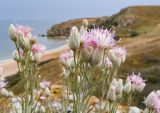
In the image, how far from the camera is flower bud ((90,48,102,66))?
4410 millimetres

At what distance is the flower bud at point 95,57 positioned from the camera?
14.5ft

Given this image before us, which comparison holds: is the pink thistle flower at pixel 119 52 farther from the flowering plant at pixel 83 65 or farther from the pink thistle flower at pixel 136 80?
the pink thistle flower at pixel 136 80

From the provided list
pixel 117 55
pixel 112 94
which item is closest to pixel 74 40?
pixel 112 94

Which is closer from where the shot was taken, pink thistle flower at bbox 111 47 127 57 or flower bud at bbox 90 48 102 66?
flower bud at bbox 90 48 102 66

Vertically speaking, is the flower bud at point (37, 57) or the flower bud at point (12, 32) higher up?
the flower bud at point (12, 32)

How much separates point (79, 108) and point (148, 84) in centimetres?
1875

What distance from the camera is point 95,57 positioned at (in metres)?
4.41

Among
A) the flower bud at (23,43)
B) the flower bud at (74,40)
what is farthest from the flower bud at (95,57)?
the flower bud at (23,43)

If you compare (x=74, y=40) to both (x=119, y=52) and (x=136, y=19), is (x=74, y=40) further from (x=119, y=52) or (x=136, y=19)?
(x=136, y=19)

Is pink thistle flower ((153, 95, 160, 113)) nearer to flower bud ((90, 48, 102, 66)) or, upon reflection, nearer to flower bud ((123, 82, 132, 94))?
flower bud ((123, 82, 132, 94))

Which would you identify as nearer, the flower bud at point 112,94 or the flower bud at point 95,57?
the flower bud at point 95,57

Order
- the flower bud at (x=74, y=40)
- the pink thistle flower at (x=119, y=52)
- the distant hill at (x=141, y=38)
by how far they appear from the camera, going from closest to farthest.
Answer: 1. the flower bud at (x=74, y=40)
2. the pink thistle flower at (x=119, y=52)
3. the distant hill at (x=141, y=38)

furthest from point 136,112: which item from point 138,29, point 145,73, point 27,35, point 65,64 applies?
point 138,29

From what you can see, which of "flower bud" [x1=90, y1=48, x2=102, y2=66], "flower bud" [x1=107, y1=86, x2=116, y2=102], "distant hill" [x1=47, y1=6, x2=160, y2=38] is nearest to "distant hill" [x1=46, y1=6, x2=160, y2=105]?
"distant hill" [x1=47, y1=6, x2=160, y2=38]
